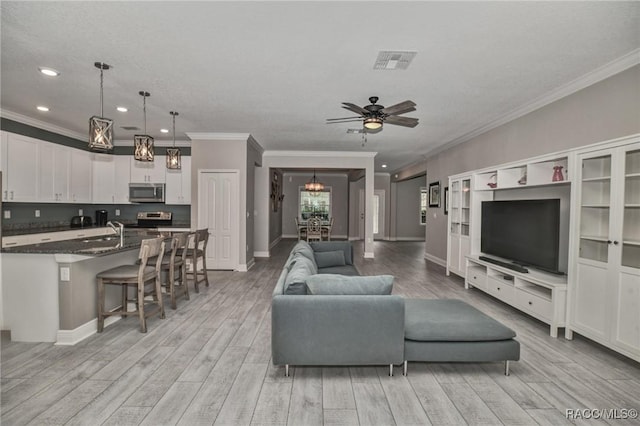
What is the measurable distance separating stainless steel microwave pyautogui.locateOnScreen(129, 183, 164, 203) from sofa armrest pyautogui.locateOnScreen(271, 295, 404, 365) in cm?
566

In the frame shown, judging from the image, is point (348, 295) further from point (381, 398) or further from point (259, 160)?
point (259, 160)

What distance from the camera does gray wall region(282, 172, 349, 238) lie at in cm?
1312

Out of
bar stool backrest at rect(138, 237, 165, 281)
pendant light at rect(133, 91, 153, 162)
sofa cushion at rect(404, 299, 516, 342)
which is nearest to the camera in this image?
sofa cushion at rect(404, 299, 516, 342)

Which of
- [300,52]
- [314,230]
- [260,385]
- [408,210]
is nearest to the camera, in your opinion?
[260,385]

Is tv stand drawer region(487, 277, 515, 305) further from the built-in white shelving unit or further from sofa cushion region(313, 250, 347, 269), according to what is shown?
sofa cushion region(313, 250, 347, 269)

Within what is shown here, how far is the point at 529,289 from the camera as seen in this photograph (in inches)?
152

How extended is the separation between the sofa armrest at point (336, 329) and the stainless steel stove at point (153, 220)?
5.64 m

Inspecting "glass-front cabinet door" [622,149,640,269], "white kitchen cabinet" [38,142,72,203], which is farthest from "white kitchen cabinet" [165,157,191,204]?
"glass-front cabinet door" [622,149,640,269]

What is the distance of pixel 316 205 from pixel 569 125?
32.9 feet

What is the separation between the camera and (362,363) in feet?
8.15

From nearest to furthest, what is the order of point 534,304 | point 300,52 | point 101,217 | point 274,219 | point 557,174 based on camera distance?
point 300,52, point 534,304, point 557,174, point 101,217, point 274,219

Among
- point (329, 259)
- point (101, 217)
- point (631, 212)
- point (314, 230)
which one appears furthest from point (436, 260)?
point (101, 217)

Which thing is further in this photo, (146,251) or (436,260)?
(436,260)

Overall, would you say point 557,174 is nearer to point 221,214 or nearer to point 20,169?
point 221,214
